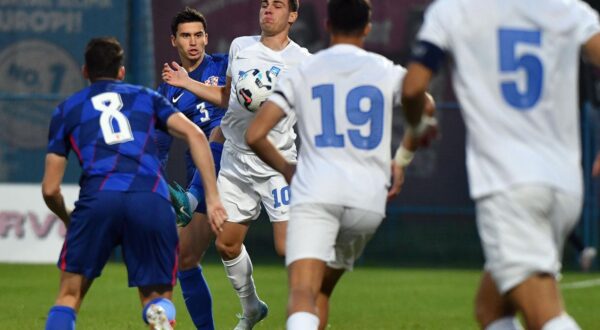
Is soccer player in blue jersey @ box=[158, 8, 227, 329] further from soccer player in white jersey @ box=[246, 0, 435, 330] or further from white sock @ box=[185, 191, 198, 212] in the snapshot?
soccer player in white jersey @ box=[246, 0, 435, 330]

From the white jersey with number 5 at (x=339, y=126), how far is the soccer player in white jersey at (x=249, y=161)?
2493mm

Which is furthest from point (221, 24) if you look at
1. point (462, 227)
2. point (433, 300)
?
point (433, 300)

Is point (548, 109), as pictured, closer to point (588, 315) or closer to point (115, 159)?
point (115, 159)

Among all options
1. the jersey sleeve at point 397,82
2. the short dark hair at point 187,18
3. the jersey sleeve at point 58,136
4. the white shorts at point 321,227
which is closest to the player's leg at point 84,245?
the jersey sleeve at point 58,136

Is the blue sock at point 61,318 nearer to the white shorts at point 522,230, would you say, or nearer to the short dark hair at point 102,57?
the short dark hair at point 102,57

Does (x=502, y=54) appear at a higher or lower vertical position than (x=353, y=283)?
higher

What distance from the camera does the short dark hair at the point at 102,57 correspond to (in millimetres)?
6836

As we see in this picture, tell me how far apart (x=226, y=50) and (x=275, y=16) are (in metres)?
10.2

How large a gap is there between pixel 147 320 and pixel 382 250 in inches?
499

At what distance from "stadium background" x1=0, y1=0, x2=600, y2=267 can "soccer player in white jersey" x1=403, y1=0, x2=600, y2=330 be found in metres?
13.3

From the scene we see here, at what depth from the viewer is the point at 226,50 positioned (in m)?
19.2

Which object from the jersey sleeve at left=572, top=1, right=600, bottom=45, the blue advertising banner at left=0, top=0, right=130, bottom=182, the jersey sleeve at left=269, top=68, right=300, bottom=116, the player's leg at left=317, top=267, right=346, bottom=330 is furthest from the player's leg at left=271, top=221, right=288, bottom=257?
the blue advertising banner at left=0, top=0, right=130, bottom=182

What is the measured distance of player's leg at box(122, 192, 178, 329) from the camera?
678cm

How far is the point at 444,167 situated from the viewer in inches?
758
